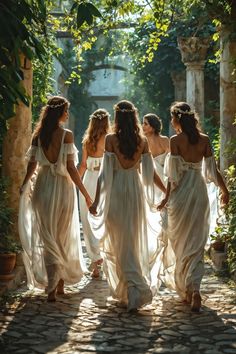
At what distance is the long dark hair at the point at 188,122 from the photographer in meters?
6.61

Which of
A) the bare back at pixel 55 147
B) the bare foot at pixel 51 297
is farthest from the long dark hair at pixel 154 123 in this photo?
the bare foot at pixel 51 297

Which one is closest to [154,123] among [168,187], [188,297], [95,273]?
[95,273]

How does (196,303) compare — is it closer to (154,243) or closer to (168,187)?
(154,243)

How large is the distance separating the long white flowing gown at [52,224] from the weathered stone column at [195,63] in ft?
24.4

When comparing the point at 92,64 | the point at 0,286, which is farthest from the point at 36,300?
the point at 92,64

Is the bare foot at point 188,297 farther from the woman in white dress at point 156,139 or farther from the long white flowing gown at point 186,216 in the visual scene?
the woman in white dress at point 156,139

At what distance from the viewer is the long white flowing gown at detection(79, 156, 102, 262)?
834cm

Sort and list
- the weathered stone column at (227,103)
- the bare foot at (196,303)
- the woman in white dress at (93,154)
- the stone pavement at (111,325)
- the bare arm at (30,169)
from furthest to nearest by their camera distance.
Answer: the weathered stone column at (227,103) < the woman in white dress at (93,154) < the bare arm at (30,169) < the bare foot at (196,303) < the stone pavement at (111,325)

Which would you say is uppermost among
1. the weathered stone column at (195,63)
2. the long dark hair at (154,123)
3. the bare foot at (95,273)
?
the weathered stone column at (195,63)

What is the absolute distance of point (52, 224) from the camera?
698 cm

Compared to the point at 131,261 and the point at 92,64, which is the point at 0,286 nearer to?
the point at 131,261

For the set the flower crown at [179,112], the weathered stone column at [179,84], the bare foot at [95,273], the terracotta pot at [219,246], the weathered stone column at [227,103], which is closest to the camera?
the flower crown at [179,112]

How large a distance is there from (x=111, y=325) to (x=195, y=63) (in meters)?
9.67

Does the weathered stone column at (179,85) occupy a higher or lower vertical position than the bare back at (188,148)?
higher
